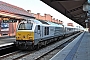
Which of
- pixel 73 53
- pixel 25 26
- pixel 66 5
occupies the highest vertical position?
pixel 66 5

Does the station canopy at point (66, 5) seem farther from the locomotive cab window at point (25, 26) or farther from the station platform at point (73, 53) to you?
the station platform at point (73, 53)

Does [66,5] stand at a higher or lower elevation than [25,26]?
higher

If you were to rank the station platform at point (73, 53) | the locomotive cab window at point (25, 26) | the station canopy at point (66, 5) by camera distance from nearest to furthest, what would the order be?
the station platform at point (73, 53) < the locomotive cab window at point (25, 26) < the station canopy at point (66, 5)

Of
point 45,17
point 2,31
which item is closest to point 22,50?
point 2,31

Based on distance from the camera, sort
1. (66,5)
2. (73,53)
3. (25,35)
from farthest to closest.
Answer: (66,5)
(25,35)
(73,53)

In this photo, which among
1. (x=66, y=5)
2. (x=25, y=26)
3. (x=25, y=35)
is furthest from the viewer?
(x=66, y=5)

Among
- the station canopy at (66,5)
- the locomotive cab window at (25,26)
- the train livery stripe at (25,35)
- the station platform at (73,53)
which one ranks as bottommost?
the station platform at (73,53)

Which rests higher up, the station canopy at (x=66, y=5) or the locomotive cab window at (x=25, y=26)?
the station canopy at (x=66, y=5)

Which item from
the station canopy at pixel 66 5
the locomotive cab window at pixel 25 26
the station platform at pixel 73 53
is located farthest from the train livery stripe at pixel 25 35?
the station canopy at pixel 66 5

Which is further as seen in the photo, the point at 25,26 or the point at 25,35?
the point at 25,26

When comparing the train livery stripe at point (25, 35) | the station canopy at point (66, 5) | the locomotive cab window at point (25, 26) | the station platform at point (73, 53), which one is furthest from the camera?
the station canopy at point (66, 5)

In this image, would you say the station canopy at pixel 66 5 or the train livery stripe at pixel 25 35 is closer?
the train livery stripe at pixel 25 35

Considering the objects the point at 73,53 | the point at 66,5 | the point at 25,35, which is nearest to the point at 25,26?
the point at 25,35

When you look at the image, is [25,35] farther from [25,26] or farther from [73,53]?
[73,53]
